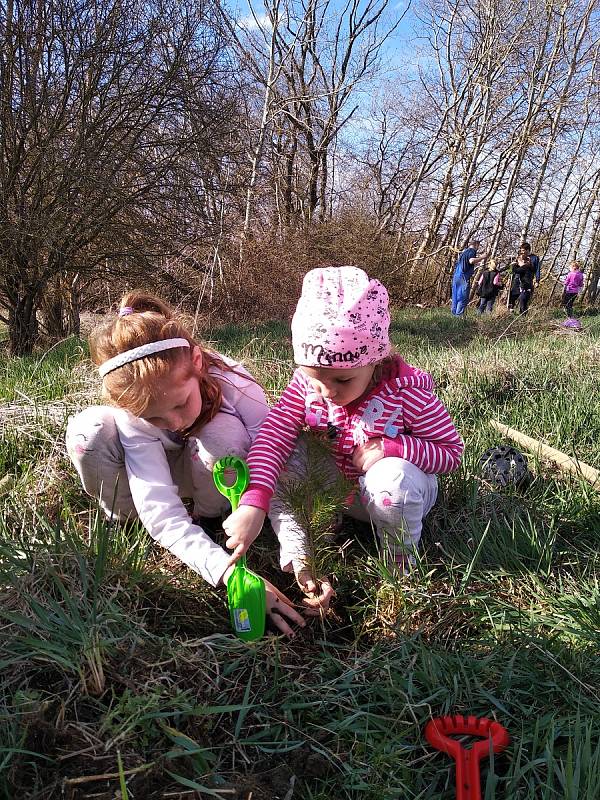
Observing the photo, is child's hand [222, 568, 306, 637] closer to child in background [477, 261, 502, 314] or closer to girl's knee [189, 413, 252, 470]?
girl's knee [189, 413, 252, 470]

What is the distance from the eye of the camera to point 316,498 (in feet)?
5.49

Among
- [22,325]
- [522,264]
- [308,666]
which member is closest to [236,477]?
[308,666]

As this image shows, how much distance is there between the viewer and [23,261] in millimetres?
6574

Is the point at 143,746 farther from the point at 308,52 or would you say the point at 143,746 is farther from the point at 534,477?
the point at 308,52

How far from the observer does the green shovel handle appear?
187 centimetres

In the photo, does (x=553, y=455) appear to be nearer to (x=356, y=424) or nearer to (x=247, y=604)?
(x=356, y=424)

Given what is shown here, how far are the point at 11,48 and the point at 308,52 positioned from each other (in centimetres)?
1238

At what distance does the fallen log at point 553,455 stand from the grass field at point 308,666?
150 millimetres

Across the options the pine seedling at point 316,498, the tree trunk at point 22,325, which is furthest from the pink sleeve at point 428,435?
the tree trunk at point 22,325

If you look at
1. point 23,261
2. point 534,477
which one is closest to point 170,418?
point 534,477

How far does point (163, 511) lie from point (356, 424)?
70 cm

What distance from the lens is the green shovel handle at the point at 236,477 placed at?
1.87 metres

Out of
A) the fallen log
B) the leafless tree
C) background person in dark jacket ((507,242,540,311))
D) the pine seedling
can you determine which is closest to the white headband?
the pine seedling

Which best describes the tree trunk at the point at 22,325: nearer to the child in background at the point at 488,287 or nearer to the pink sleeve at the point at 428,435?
the pink sleeve at the point at 428,435
